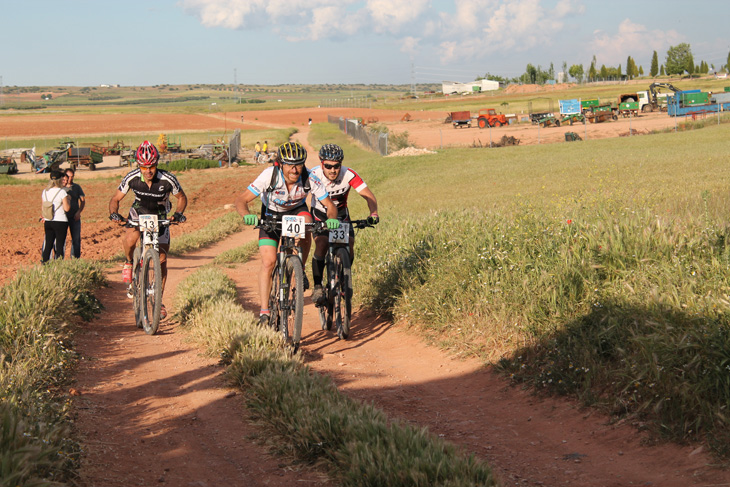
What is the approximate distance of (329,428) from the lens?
4.37 meters

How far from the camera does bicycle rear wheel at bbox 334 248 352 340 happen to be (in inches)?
310

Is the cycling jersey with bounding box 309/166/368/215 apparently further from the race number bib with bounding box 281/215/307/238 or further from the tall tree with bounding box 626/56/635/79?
the tall tree with bounding box 626/56/635/79

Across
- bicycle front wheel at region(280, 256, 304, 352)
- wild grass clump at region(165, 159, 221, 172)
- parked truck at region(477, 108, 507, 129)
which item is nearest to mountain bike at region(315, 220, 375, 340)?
bicycle front wheel at region(280, 256, 304, 352)

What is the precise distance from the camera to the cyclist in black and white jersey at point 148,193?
324 inches

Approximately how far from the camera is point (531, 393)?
5801mm

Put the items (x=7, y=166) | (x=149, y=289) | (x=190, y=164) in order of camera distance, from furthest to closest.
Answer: (x=190, y=164) → (x=7, y=166) → (x=149, y=289)

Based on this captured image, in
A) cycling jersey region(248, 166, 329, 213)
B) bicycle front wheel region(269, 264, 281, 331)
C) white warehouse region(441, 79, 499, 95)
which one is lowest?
bicycle front wheel region(269, 264, 281, 331)

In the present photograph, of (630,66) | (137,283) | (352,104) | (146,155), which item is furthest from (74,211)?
(630,66)

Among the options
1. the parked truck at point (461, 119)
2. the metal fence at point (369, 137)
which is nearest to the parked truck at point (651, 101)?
the parked truck at point (461, 119)

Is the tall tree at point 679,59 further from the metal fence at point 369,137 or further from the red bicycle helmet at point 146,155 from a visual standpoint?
the red bicycle helmet at point 146,155

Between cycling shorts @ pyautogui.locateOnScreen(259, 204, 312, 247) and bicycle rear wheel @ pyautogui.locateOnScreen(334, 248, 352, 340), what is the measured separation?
2.06 ft

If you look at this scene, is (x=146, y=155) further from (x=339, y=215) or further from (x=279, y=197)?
(x=339, y=215)

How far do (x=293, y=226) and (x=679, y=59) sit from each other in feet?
598

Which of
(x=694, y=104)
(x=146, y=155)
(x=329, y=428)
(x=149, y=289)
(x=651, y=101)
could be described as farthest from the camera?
(x=651, y=101)
